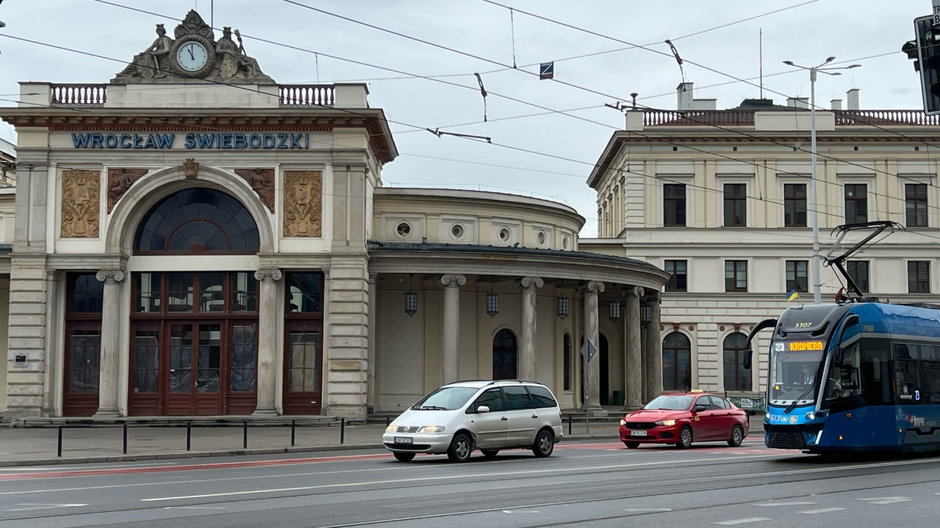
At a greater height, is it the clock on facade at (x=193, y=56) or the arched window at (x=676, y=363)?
the clock on facade at (x=193, y=56)

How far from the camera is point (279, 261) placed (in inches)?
1572

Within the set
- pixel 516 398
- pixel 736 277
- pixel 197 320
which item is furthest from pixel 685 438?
pixel 736 277

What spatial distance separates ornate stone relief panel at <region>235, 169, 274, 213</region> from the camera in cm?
4016

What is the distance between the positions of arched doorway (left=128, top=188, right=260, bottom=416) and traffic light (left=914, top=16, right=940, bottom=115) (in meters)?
28.9

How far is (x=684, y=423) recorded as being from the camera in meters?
29.8

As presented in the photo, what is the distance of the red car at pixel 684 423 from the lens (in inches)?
1166

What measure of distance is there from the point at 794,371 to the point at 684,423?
252 inches

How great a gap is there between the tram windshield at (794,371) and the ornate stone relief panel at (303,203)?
20132mm

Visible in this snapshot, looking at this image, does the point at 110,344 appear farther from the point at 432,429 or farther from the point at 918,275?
the point at 918,275

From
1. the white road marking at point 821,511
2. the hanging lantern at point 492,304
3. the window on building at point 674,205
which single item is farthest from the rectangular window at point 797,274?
the white road marking at point 821,511

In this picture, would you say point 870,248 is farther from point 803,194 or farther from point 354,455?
point 354,455

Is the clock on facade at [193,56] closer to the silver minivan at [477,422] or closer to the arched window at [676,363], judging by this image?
the silver minivan at [477,422]

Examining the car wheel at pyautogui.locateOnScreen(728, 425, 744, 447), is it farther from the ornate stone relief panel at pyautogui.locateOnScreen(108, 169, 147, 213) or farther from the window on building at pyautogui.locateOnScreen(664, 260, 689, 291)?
the window on building at pyautogui.locateOnScreen(664, 260, 689, 291)

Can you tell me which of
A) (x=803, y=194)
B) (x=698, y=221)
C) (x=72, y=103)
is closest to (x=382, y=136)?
(x=72, y=103)
